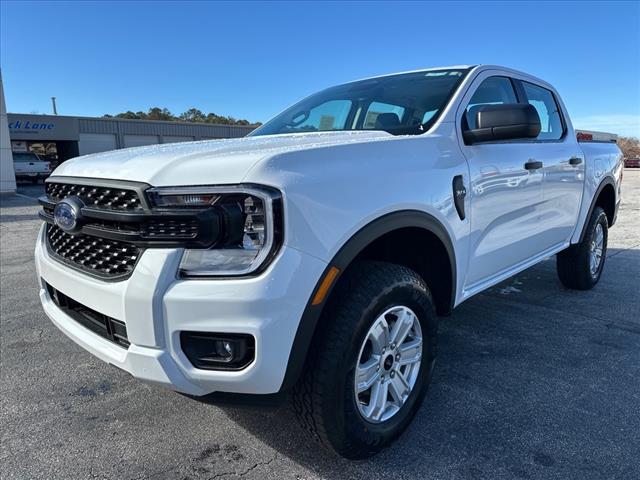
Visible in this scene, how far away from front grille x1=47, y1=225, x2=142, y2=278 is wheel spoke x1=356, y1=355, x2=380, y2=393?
1.02 metres

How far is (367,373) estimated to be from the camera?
84.1 inches

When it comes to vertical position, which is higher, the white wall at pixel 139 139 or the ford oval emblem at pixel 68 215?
the white wall at pixel 139 139

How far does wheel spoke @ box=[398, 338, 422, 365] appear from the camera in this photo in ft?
7.67

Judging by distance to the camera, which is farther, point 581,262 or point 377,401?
point 581,262

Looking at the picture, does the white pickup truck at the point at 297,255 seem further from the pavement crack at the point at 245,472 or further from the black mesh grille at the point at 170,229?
the pavement crack at the point at 245,472

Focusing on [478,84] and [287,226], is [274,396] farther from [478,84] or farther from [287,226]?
[478,84]

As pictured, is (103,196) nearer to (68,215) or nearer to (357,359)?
(68,215)

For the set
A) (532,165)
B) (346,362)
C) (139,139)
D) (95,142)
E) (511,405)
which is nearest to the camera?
(346,362)


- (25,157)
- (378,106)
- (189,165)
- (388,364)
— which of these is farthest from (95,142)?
(388,364)

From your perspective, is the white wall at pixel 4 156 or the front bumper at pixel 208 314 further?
the white wall at pixel 4 156

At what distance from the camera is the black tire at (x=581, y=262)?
463 centimetres

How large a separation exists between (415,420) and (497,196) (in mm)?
1389

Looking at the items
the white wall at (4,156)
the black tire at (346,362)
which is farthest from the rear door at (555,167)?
the white wall at (4,156)

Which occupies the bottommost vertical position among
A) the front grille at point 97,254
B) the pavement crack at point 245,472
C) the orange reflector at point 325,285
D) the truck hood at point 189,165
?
the pavement crack at point 245,472
